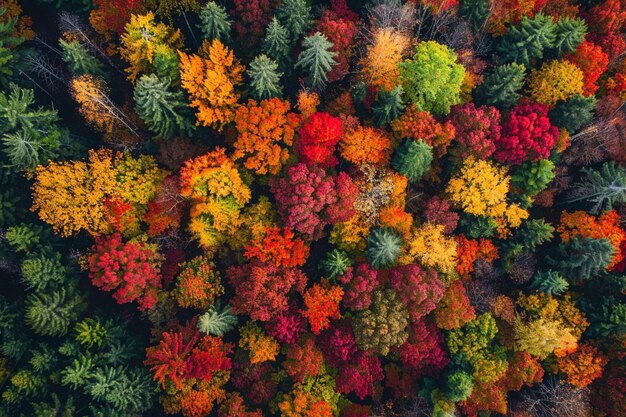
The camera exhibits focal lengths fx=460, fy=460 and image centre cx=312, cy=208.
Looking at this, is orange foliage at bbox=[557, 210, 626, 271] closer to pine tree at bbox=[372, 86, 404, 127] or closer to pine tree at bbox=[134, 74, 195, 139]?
pine tree at bbox=[372, 86, 404, 127]

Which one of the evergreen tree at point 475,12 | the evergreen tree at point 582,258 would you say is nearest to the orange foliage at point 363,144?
the evergreen tree at point 475,12

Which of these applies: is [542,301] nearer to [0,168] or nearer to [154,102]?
[154,102]

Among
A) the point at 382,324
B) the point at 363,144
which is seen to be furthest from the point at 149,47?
the point at 382,324

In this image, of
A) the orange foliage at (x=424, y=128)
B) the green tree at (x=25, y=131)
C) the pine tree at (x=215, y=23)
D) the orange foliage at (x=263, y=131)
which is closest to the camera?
the green tree at (x=25, y=131)

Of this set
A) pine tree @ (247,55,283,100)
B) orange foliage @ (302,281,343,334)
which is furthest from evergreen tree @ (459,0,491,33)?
orange foliage @ (302,281,343,334)

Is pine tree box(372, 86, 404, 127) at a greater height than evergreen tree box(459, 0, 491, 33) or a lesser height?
lesser

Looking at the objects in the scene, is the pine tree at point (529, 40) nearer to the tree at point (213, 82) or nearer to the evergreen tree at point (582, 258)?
the evergreen tree at point (582, 258)
